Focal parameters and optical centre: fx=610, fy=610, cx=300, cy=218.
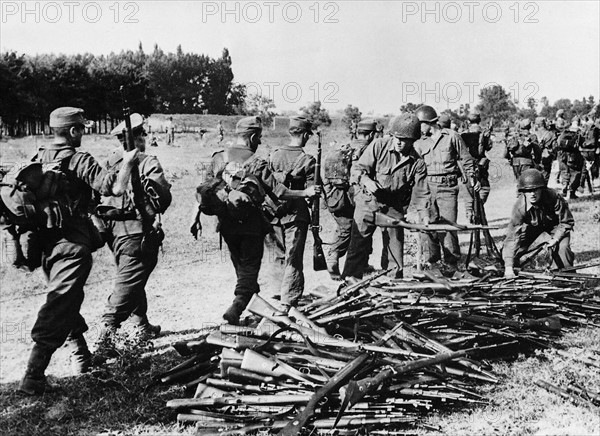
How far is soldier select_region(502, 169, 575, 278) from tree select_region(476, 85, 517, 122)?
42079 mm

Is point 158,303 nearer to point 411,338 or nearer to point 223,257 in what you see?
point 223,257

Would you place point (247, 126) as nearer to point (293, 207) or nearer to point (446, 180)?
point (293, 207)

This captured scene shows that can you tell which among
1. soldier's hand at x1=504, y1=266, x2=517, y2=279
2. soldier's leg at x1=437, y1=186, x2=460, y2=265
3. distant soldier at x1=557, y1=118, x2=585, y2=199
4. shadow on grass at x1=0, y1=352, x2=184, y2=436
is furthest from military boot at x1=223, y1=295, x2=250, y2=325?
distant soldier at x1=557, y1=118, x2=585, y2=199

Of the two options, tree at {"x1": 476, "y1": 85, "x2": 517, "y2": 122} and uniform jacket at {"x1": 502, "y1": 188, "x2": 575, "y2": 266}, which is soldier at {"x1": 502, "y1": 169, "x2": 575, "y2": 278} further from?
tree at {"x1": 476, "y1": 85, "x2": 517, "y2": 122}

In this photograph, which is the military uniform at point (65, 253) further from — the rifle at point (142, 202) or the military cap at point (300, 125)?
the military cap at point (300, 125)

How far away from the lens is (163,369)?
18.4 ft

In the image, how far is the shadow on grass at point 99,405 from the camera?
4645mm

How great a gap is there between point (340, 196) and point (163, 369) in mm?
4614

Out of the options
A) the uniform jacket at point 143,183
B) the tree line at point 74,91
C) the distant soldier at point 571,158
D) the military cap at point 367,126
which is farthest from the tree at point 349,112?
the uniform jacket at point 143,183

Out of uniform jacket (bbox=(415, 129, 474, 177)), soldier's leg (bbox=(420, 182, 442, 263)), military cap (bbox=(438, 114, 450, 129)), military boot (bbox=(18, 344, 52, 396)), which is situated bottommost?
military boot (bbox=(18, 344, 52, 396))

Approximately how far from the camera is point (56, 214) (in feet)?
16.9

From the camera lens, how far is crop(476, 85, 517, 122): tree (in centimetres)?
4841

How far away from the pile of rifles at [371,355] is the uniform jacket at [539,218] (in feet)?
3.50

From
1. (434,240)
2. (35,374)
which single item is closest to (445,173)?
(434,240)
